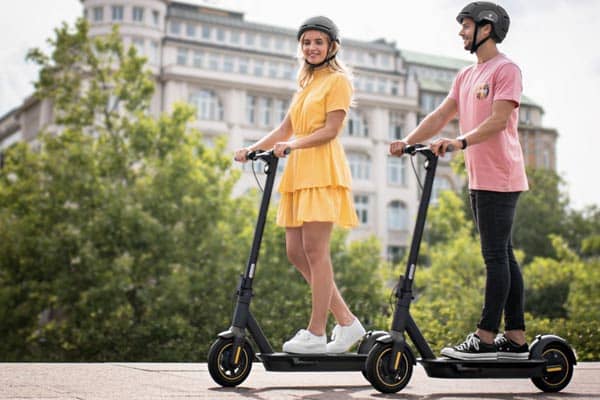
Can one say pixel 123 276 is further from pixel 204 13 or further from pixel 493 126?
pixel 204 13

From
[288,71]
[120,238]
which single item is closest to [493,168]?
[120,238]

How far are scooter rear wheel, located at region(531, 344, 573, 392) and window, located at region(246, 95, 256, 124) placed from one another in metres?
51.6

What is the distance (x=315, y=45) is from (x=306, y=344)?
165 centimetres

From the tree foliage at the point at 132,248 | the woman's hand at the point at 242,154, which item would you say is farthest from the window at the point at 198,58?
the woman's hand at the point at 242,154

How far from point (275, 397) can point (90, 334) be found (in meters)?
22.0

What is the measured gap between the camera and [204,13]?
58656 millimetres

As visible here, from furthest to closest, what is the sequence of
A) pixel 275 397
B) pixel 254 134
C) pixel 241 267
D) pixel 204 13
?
pixel 204 13 < pixel 254 134 < pixel 241 267 < pixel 275 397

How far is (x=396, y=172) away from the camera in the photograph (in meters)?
61.1

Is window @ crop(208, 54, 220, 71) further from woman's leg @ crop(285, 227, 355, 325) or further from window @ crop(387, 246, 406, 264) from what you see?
woman's leg @ crop(285, 227, 355, 325)

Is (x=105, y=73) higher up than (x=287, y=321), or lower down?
higher up

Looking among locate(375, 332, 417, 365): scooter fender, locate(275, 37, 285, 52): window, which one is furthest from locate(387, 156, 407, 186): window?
locate(375, 332, 417, 365): scooter fender

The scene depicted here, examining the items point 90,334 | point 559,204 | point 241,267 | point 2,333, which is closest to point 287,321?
point 241,267

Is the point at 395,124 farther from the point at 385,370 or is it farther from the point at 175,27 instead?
the point at 385,370

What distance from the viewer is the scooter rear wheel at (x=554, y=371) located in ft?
15.2
